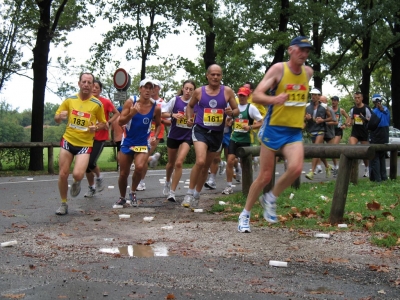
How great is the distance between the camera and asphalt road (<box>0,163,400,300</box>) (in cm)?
525

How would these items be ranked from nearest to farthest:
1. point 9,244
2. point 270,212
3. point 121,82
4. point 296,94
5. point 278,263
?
point 278,263
point 9,244
point 296,94
point 270,212
point 121,82

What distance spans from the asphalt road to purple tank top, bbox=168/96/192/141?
264cm

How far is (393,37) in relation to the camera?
3916cm

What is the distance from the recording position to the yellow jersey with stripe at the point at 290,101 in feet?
24.5

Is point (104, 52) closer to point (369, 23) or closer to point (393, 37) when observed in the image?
point (369, 23)

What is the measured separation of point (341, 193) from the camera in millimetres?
8766

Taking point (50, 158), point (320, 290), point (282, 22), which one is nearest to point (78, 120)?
point (320, 290)

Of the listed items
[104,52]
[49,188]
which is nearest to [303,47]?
[49,188]

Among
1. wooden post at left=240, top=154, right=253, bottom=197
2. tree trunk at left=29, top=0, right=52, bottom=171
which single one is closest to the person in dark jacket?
wooden post at left=240, top=154, right=253, bottom=197

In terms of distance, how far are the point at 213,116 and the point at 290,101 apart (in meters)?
2.86

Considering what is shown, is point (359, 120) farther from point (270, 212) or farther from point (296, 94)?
point (296, 94)

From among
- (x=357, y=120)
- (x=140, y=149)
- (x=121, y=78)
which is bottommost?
(x=140, y=149)

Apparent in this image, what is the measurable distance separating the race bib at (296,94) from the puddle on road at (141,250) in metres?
2.04

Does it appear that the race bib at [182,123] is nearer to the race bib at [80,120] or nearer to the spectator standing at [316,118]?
the race bib at [80,120]
